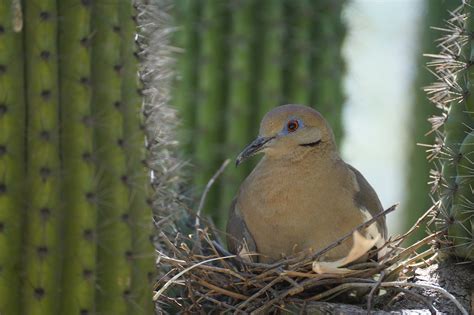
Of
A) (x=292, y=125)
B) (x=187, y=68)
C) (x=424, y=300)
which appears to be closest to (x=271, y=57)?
(x=187, y=68)

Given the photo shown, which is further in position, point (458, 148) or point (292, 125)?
point (292, 125)

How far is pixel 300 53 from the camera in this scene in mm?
5508

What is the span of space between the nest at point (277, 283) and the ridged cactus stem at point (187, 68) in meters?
1.90

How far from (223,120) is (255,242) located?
67.5 inches

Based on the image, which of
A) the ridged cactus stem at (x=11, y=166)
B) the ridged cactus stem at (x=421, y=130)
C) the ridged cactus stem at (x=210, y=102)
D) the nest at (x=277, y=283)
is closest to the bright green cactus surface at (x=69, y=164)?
the ridged cactus stem at (x=11, y=166)

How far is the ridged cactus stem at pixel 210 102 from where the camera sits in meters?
5.41

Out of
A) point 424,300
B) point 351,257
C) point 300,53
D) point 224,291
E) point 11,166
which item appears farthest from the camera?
point 300,53

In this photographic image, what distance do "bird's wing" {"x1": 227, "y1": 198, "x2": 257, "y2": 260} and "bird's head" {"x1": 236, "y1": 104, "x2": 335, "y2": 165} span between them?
0.84 feet

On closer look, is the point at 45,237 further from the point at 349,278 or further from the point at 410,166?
the point at 410,166

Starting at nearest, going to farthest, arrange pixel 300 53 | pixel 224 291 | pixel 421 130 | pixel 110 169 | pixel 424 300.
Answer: pixel 110 169, pixel 424 300, pixel 224 291, pixel 300 53, pixel 421 130

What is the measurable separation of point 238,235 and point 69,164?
3.90 ft

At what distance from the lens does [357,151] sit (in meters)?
11.8

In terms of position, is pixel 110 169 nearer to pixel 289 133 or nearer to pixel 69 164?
pixel 69 164

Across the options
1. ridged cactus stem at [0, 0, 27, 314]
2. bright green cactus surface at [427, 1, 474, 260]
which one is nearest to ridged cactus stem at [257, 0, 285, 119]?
bright green cactus surface at [427, 1, 474, 260]
